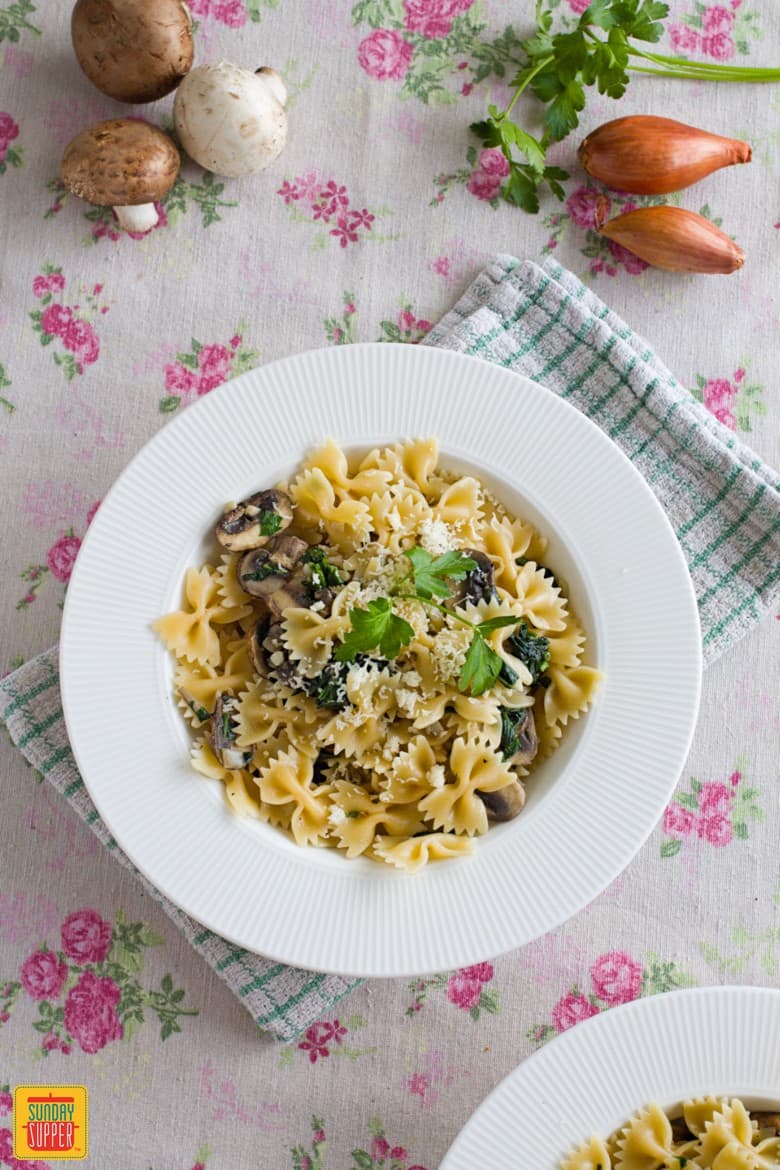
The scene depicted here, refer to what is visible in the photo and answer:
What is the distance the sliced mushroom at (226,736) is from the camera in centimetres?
292

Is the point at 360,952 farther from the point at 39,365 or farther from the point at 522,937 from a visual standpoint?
the point at 39,365

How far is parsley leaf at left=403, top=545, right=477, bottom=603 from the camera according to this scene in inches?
111

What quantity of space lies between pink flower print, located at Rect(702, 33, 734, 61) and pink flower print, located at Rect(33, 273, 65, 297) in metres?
2.39

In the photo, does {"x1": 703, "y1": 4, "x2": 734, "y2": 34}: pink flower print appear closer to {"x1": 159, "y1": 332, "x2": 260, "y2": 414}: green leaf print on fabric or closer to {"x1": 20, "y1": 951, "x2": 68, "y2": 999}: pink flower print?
{"x1": 159, "y1": 332, "x2": 260, "y2": 414}: green leaf print on fabric

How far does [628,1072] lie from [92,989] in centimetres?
167

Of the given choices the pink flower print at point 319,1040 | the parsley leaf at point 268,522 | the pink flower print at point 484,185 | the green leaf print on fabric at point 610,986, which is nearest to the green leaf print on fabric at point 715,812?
the green leaf print on fabric at point 610,986

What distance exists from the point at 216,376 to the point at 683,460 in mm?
1556

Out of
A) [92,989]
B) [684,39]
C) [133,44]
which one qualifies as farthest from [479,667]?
[684,39]

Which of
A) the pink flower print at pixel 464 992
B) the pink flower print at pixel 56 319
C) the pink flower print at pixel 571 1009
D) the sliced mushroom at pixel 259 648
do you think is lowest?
the pink flower print at pixel 571 1009

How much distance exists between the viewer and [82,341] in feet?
12.3

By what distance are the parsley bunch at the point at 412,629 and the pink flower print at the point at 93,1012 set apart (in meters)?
1.50

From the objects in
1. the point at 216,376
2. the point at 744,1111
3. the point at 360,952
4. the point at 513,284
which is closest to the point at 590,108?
the point at 513,284

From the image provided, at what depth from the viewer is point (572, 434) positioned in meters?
3.07

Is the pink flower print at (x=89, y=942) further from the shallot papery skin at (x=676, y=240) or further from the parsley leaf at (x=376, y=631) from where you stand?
the shallot papery skin at (x=676, y=240)
